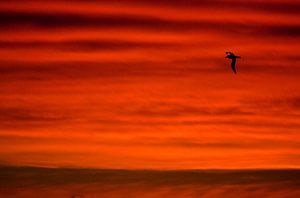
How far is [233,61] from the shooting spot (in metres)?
28.9

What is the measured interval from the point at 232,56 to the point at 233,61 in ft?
10.9

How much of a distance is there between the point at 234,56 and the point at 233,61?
3.50m

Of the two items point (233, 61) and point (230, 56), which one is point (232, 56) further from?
point (233, 61)

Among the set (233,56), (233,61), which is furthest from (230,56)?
(233,61)

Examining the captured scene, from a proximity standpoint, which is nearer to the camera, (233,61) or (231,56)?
(231,56)

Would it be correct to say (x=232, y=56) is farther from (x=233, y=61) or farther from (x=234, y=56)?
(x=233, y=61)

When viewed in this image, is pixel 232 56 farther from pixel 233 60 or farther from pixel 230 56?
pixel 233 60

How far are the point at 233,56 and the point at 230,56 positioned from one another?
0.50m

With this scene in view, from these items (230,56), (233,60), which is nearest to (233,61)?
(233,60)

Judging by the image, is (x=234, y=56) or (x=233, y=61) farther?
(x=233, y=61)

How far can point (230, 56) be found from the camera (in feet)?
86.3

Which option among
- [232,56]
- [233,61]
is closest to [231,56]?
[232,56]

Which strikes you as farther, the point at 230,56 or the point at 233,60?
the point at 233,60

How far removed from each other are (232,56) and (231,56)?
0.25 feet
